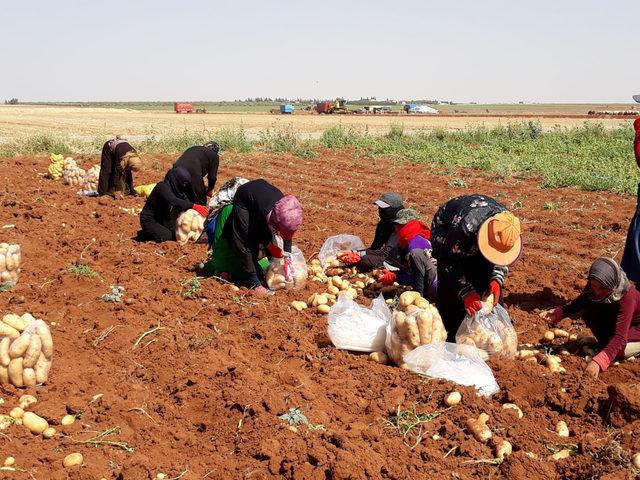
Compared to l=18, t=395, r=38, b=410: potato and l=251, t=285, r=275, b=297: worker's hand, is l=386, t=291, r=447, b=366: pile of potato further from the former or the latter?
l=18, t=395, r=38, b=410: potato

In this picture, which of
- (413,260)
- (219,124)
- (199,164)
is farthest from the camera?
(219,124)

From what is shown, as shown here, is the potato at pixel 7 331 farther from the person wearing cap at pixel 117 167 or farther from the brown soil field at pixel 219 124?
the brown soil field at pixel 219 124

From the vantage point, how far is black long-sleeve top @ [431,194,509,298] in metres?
4.34

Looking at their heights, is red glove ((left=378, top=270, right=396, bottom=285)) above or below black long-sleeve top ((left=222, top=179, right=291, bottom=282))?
below

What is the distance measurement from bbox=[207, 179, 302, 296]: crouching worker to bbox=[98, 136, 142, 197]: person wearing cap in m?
3.49

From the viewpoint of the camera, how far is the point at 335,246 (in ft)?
23.3

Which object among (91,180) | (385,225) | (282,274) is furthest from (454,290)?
(91,180)

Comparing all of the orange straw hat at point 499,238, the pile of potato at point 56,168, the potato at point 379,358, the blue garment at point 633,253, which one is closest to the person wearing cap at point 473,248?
the orange straw hat at point 499,238

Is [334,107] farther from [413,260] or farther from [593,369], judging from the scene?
[593,369]

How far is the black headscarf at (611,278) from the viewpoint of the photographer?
13.7ft

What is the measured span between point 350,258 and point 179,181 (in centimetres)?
219

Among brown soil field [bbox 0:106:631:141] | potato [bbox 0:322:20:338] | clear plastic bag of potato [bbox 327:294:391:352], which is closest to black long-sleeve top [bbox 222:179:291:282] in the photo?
clear plastic bag of potato [bbox 327:294:391:352]

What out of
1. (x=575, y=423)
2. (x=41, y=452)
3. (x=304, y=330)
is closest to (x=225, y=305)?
→ (x=304, y=330)

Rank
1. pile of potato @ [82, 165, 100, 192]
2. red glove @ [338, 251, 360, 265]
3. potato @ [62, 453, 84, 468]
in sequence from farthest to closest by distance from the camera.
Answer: pile of potato @ [82, 165, 100, 192], red glove @ [338, 251, 360, 265], potato @ [62, 453, 84, 468]
